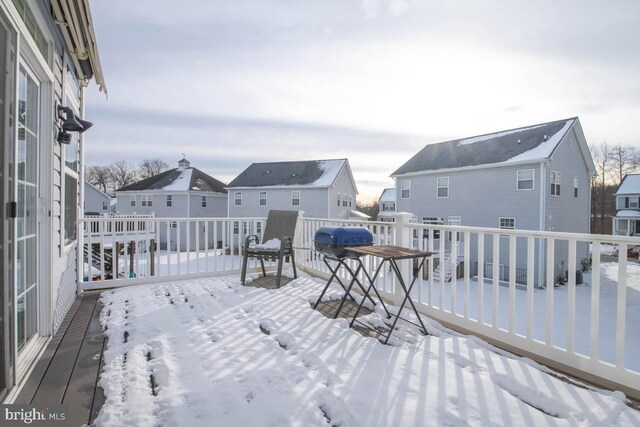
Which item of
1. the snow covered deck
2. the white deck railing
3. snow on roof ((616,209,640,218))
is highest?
snow on roof ((616,209,640,218))

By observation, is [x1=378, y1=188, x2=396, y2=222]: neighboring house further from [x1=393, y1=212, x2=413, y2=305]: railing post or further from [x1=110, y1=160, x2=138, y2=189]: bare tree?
[x1=393, y1=212, x2=413, y2=305]: railing post

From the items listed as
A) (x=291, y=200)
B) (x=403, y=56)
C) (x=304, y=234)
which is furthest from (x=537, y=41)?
(x=291, y=200)

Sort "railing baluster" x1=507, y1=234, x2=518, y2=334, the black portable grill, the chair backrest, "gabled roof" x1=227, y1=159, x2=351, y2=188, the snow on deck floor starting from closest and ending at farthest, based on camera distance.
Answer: the snow on deck floor, "railing baluster" x1=507, y1=234, x2=518, y2=334, the black portable grill, the chair backrest, "gabled roof" x1=227, y1=159, x2=351, y2=188

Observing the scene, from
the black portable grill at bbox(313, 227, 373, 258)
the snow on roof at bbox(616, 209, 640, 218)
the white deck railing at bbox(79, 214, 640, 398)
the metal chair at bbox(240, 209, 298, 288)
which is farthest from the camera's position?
the snow on roof at bbox(616, 209, 640, 218)

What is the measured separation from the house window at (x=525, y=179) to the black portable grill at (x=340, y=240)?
12823mm

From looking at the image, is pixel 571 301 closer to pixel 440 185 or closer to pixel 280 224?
pixel 280 224

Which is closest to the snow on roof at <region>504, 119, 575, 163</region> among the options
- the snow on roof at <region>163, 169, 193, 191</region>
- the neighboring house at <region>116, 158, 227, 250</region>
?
the neighboring house at <region>116, 158, 227, 250</region>

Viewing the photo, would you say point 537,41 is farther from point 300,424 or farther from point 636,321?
point 636,321

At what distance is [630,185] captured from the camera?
81.3 feet

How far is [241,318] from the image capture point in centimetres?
301

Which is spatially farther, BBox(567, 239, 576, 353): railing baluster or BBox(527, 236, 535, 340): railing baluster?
BBox(527, 236, 535, 340): railing baluster

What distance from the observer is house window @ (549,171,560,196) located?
13.3 metres

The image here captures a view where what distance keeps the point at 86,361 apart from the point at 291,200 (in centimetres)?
1870

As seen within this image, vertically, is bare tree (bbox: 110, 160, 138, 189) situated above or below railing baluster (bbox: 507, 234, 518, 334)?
above
